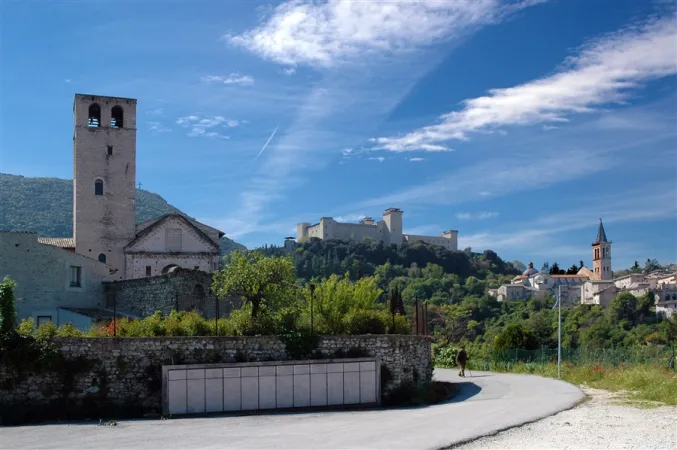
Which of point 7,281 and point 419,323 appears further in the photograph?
point 419,323

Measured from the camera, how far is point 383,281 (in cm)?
15338

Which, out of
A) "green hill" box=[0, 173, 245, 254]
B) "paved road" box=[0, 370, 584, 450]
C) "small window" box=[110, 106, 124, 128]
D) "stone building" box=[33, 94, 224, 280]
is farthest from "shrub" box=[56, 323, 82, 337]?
"green hill" box=[0, 173, 245, 254]

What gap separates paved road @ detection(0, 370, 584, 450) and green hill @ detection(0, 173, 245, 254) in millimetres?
89713

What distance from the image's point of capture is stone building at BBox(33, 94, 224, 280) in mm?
45219

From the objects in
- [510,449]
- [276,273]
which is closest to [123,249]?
[276,273]

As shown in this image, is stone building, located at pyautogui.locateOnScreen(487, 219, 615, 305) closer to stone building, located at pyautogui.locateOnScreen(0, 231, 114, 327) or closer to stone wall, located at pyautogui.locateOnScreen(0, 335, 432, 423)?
stone building, located at pyautogui.locateOnScreen(0, 231, 114, 327)

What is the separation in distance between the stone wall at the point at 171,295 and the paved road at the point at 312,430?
11784 mm

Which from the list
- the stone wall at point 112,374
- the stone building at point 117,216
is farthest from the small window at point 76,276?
the stone wall at point 112,374

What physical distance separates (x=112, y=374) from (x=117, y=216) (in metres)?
26.6

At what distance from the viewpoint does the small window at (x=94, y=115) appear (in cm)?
4753

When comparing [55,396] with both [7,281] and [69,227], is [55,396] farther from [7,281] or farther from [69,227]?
[69,227]

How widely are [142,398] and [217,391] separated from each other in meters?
2.29

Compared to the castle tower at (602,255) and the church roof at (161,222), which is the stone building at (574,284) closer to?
the castle tower at (602,255)

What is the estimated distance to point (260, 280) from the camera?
27.0 meters
